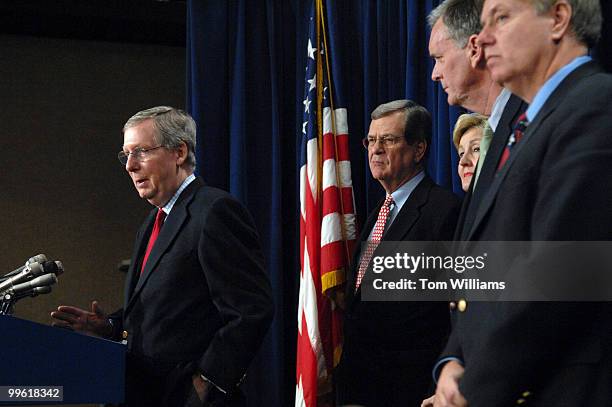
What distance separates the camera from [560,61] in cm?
168

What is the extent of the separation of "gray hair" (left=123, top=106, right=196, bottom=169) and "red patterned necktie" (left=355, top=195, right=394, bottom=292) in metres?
0.75

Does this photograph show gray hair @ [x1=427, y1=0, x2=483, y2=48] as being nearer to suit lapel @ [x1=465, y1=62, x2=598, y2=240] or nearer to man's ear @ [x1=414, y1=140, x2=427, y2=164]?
suit lapel @ [x1=465, y1=62, x2=598, y2=240]

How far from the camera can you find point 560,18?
1.68 meters

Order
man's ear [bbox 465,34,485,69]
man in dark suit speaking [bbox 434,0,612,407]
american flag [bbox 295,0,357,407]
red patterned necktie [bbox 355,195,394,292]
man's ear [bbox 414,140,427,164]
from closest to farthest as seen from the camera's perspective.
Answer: man in dark suit speaking [bbox 434,0,612,407]
man's ear [bbox 465,34,485,69]
red patterned necktie [bbox 355,195,394,292]
man's ear [bbox 414,140,427,164]
american flag [bbox 295,0,357,407]

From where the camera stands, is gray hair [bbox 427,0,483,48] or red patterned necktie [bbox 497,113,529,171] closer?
red patterned necktie [bbox 497,113,529,171]

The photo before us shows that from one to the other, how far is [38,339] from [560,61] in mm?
1503

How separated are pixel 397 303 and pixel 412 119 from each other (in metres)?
0.88

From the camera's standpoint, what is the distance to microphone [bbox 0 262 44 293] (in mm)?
2717

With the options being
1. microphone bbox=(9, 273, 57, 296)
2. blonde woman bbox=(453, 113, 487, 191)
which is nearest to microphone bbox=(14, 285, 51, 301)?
microphone bbox=(9, 273, 57, 296)

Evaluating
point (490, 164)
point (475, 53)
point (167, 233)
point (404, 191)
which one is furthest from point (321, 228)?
point (490, 164)

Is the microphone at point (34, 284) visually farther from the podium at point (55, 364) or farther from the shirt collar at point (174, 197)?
the shirt collar at point (174, 197)

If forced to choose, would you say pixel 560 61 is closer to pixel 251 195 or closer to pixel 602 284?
pixel 602 284

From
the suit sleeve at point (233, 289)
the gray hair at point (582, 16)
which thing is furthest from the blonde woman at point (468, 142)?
the gray hair at point (582, 16)

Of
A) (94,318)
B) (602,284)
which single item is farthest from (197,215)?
(602,284)
